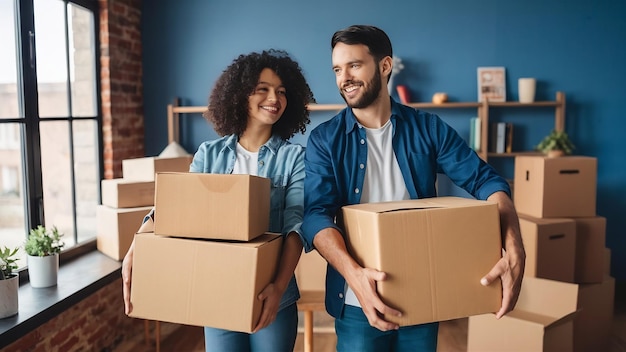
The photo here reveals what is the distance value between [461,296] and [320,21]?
2960 millimetres

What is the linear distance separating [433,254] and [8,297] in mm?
1666

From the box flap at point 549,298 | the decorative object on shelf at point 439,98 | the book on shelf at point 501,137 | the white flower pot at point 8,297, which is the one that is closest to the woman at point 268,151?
the white flower pot at point 8,297

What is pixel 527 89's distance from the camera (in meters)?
3.86

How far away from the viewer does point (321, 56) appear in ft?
13.1

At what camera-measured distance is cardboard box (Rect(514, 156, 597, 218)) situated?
10.2 feet

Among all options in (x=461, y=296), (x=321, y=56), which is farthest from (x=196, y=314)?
(x=321, y=56)

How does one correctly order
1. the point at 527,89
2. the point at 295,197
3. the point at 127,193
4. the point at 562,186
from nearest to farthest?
1. the point at 295,197
2. the point at 127,193
3. the point at 562,186
4. the point at 527,89

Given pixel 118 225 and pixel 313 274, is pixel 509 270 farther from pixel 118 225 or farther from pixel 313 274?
pixel 118 225

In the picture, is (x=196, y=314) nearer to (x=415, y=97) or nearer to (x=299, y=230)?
(x=299, y=230)

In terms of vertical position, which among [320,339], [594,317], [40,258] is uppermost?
[40,258]

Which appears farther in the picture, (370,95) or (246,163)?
(246,163)

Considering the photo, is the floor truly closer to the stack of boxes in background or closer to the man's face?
the stack of boxes in background

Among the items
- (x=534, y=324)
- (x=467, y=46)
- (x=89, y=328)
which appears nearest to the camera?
(x=534, y=324)

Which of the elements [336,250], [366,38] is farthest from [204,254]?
[366,38]
